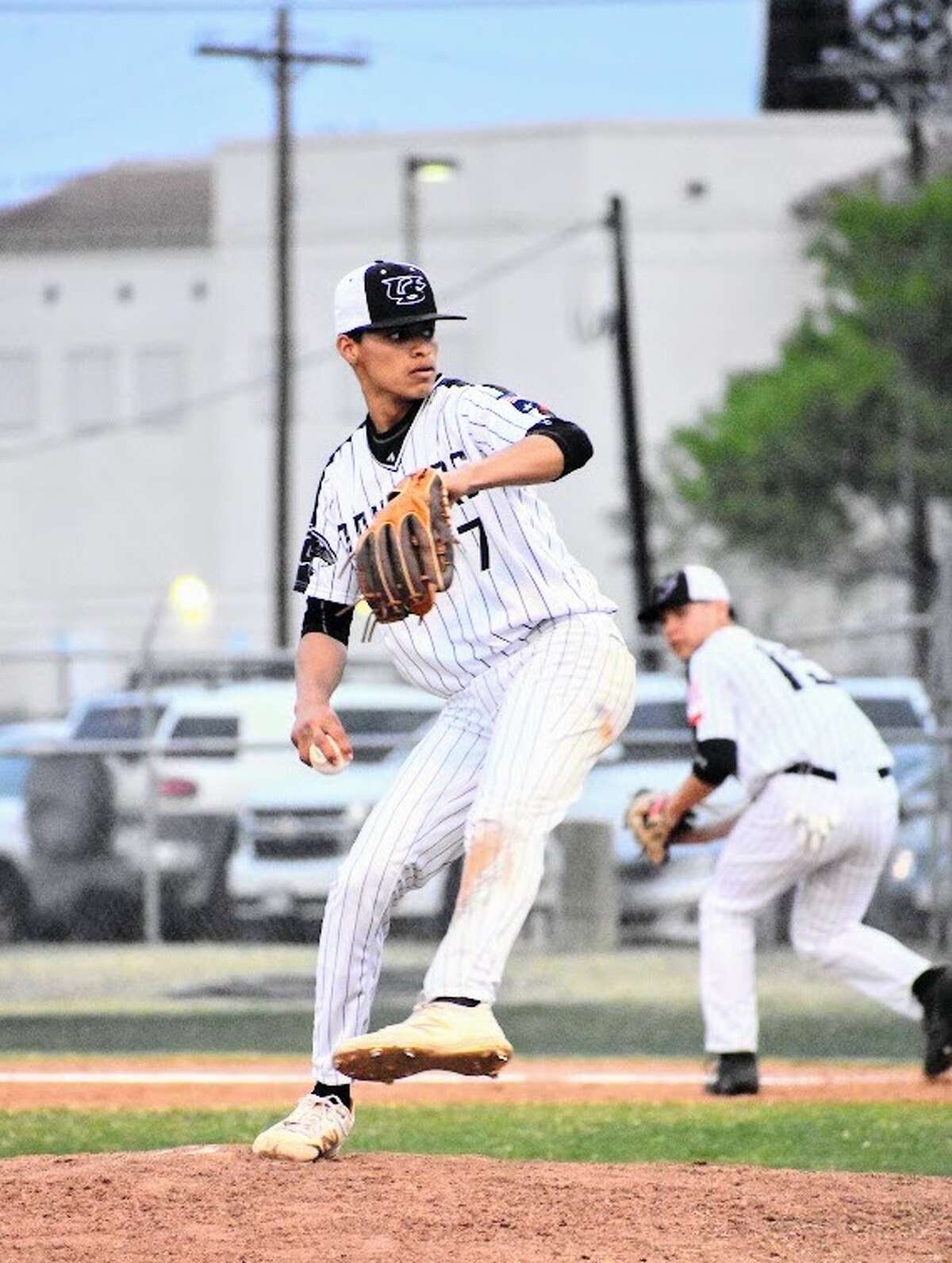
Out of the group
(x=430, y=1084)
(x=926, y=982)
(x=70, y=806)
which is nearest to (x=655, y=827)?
(x=926, y=982)

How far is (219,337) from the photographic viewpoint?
49.6 meters

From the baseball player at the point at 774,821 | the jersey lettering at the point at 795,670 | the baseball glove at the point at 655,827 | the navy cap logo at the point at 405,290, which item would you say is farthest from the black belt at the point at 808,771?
the navy cap logo at the point at 405,290

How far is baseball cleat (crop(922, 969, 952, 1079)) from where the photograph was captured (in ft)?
30.8

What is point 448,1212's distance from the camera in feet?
17.5

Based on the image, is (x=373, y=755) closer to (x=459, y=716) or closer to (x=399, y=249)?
(x=459, y=716)

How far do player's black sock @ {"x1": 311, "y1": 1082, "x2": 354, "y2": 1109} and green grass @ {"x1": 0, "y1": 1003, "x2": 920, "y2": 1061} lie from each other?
16.4 ft

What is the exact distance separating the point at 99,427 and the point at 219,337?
3.82m

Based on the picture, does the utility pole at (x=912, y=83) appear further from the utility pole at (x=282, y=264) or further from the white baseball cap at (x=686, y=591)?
the white baseball cap at (x=686, y=591)

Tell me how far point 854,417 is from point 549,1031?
91.1ft

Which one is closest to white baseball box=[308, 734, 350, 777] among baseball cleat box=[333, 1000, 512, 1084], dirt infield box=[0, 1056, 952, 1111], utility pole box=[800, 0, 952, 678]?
baseball cleat box=[333, 1000, 512, 1084]

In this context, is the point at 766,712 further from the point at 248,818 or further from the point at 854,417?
the point at 854,417

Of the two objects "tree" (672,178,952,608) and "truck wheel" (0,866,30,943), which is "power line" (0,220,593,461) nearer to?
"tree" (672,178,952,608)

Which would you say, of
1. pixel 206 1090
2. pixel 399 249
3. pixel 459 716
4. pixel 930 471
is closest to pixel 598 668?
pixel 459 716

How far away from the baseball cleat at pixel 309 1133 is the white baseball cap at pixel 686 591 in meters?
3.79
